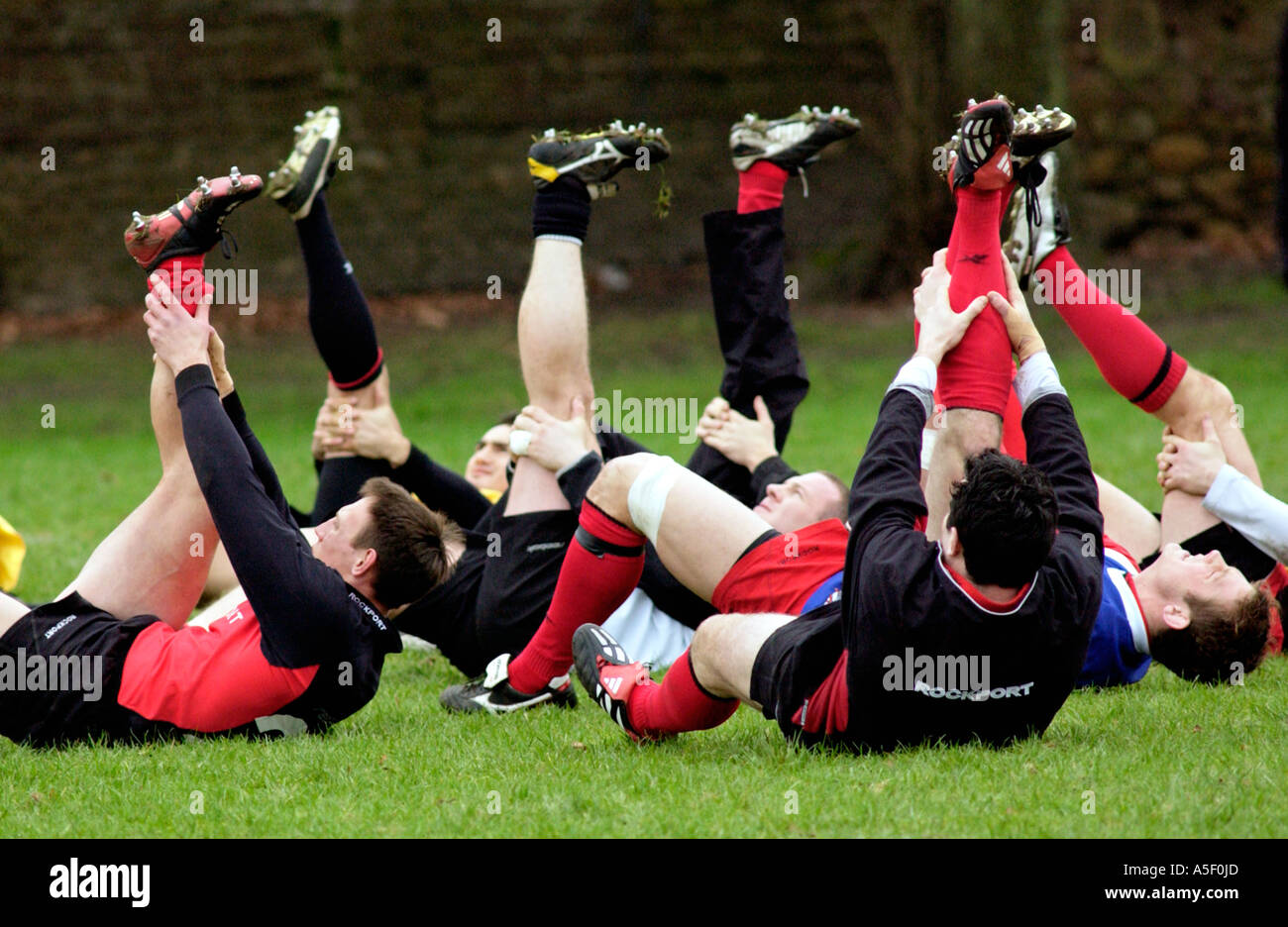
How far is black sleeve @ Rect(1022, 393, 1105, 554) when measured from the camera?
3.92m

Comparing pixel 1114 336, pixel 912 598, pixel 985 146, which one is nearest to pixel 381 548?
pixel 912 598

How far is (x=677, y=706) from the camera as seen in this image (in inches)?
159

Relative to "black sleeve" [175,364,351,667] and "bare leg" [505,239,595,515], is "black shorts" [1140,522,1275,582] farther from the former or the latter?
"black sleeve" [175,364,351,667]

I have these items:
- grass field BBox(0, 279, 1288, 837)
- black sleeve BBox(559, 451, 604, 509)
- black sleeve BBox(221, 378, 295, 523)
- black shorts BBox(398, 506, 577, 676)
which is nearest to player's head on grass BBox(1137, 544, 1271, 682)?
grass field BBox(0, 279, 1288, 837)

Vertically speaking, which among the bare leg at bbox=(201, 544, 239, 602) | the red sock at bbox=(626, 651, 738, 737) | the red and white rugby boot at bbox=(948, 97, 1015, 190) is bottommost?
the bare leg at bbox=(201, 544, 239, 602)

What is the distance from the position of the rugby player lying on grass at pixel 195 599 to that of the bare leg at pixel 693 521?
0.75 metres

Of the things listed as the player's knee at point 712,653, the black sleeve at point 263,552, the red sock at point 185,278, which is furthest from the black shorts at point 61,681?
the player's knee at point 712,653

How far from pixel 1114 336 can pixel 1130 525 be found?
702mm

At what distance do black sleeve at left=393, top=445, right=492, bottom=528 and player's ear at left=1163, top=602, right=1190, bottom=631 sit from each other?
283 centimetres

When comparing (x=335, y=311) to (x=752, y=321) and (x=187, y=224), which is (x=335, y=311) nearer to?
(x=187, y=224)

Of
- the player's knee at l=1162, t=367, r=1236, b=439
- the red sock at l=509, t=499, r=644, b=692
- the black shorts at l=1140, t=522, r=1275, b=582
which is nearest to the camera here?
the red sock at l=509, t=499, r=644, b=692

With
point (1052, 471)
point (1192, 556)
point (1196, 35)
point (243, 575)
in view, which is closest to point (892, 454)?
point (1052, 471)

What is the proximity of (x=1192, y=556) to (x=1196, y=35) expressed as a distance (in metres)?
13.2

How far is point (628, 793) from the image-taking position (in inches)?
144
